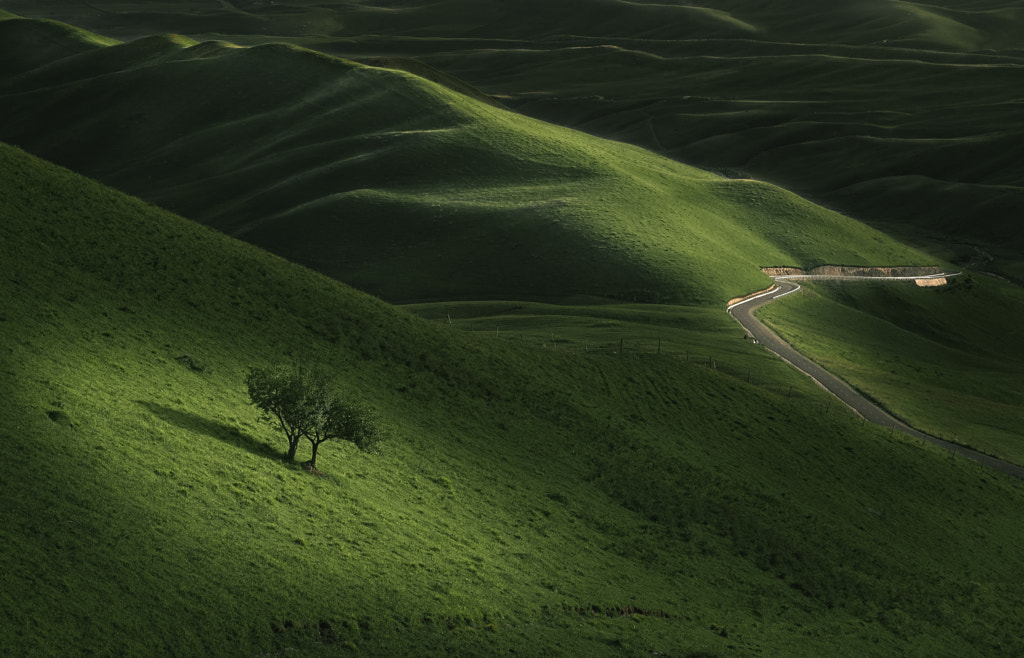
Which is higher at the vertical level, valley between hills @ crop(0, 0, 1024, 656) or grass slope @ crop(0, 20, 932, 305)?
grass slope @ crop(0, 20, 932, 305)

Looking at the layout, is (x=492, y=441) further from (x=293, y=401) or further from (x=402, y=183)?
(x=402, y=183)

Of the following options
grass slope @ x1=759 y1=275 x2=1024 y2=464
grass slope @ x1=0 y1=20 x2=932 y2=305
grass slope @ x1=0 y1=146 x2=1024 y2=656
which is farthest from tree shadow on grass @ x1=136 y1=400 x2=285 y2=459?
grass slope @ x1=0 y1=20 x2=932 y2=305

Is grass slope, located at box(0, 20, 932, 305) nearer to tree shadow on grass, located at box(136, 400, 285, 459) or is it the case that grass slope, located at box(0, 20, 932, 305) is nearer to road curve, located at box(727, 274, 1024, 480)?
road curve, located at box(727, 274, 1024, 480)

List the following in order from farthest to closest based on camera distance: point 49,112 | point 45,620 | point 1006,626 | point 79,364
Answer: point 49,112 → point 1006,626 → point 79,364 → point 45,620

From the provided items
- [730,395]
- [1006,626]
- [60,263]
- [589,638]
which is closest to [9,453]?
[589,638]

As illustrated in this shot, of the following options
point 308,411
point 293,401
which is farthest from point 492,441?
point 293,401

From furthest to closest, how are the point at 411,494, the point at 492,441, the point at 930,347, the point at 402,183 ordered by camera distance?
1. the point at 402,183
2. the point at 930,347
3. the point at 492,441
4. the point at 411,494

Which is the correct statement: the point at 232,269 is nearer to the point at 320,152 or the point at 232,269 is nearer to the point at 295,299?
the point at 295,299
